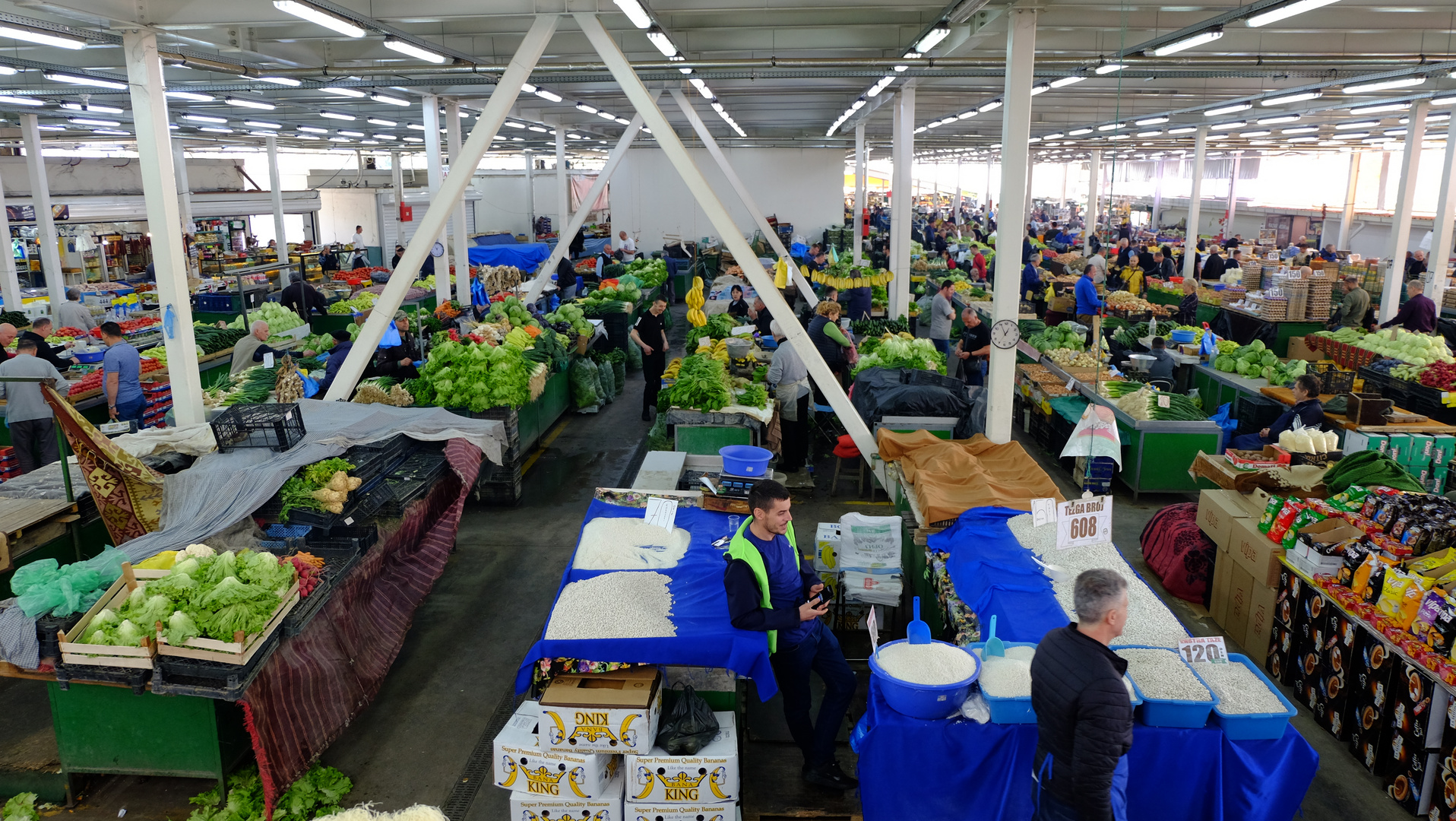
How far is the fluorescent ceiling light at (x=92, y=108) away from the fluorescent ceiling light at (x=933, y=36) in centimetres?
1363

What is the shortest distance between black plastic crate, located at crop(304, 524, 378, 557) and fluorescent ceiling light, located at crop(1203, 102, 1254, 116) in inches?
635

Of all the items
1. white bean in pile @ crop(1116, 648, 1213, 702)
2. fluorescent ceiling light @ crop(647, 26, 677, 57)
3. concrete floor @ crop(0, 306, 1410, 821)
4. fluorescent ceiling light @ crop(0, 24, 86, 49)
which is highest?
fluorescent ceiling light @ crop(647, 26, 677, 57)

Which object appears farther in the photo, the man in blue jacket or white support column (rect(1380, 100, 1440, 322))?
white support column (rect(1380, 100, 1440, 322))

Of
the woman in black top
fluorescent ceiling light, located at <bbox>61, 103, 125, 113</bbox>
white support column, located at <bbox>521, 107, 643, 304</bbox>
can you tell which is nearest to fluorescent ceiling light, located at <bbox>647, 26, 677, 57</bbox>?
white support column, located at <bbox>521, 107, 643, 304</bbox>

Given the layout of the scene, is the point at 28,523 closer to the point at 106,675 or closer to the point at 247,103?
the point at 106,675

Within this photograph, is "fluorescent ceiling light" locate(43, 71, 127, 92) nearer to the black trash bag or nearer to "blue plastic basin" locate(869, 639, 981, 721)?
the black trash bag

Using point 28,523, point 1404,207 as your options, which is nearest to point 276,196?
point 28,523

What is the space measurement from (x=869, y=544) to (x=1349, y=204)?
36.8 metres

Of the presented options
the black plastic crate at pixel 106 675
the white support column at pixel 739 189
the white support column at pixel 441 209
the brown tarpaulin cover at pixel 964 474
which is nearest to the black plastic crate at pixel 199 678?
the black plastic crate at pixel 106 675

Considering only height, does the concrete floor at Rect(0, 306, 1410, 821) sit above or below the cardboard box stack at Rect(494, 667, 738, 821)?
below

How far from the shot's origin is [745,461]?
21.7 ft

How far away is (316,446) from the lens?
6848mm

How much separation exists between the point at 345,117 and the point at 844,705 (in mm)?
Result: 18450

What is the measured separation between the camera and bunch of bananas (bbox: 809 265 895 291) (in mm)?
17938
